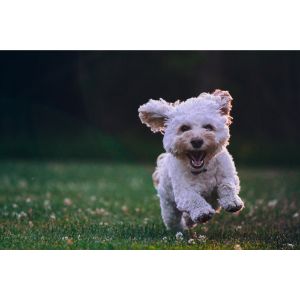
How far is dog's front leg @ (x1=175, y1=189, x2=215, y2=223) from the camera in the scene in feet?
19.8

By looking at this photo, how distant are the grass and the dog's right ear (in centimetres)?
99

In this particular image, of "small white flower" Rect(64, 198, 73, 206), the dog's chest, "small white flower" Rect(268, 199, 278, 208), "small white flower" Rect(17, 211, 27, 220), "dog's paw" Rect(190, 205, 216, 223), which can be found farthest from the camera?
"small white flower" Rect(268, 199, 278, 208)

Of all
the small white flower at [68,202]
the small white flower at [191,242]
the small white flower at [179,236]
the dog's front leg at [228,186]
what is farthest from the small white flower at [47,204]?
the dog's front leg at [228,186]

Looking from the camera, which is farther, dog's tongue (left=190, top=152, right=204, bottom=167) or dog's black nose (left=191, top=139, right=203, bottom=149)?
dog's tongue (left=190, top=152, right=204, bottom=167)

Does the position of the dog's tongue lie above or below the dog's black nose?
below

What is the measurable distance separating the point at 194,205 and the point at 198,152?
0.43m

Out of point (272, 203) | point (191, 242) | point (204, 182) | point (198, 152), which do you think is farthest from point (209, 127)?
point (272, 203)

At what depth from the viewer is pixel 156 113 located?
6578 millimetres

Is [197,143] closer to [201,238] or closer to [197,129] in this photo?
[197,129]

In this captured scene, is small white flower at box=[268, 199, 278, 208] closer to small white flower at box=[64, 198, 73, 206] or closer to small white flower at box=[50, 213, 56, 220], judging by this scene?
small white flower at box=[64, 198, 73, 206]

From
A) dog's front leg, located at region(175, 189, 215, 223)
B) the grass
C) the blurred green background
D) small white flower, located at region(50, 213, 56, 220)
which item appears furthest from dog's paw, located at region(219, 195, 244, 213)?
the blurred green background

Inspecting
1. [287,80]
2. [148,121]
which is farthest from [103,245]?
[287,80]

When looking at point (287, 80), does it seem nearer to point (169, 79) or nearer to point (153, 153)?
point (169, 79)

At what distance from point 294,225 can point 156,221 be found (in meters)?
1.39
